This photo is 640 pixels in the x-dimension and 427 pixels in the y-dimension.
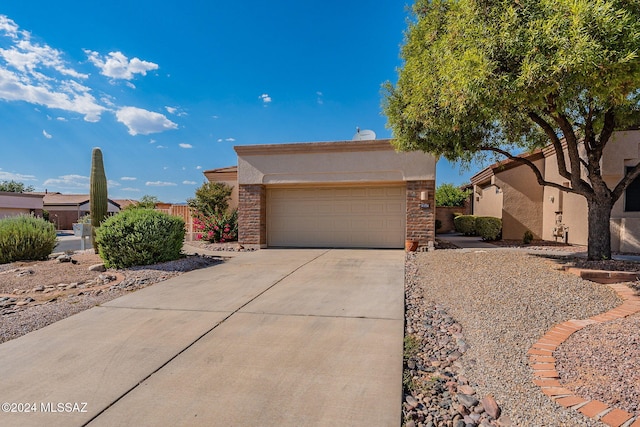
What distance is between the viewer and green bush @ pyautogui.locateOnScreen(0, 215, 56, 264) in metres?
8.55

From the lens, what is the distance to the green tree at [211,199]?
45.0 ft

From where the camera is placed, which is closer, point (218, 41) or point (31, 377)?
point (31, 377)

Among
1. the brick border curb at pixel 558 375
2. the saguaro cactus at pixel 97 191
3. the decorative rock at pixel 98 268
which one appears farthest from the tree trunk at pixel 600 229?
the saguaro cactus at pixel 97 191

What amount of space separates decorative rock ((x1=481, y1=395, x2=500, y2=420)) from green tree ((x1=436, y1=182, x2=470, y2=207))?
66.2 ft

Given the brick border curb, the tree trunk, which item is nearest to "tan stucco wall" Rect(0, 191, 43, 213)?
the brick border curb

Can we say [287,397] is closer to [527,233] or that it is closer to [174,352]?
[174,352]

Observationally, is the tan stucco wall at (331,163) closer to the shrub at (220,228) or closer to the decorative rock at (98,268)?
the shrub at (220,228)

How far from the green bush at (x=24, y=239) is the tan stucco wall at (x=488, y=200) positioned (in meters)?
15.8

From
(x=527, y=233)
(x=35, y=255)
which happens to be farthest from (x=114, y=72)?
(x=527, y=233)

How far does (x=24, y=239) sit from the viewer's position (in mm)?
8719

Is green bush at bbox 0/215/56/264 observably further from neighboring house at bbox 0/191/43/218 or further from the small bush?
neighboring house at bbox 0/191/43/218

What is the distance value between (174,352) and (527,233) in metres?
12.6

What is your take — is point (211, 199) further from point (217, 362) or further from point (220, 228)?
point (217, 362)

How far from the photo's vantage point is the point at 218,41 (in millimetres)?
11273
